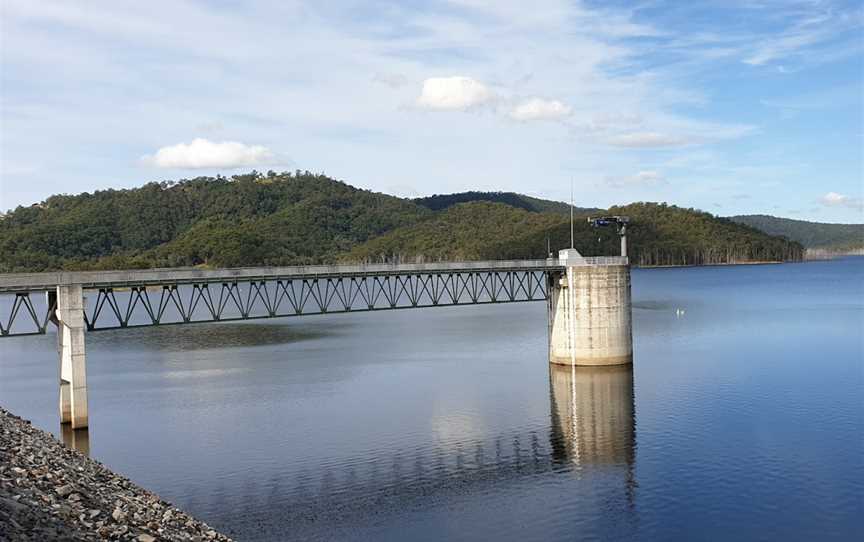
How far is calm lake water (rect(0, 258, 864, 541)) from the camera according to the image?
37.1 m

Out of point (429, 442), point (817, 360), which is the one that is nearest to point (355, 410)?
point (429, 442)

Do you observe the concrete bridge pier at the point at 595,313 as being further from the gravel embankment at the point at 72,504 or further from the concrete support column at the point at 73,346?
the gravel embankment at the point at 72,504

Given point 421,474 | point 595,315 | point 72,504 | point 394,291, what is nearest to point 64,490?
point 72,504

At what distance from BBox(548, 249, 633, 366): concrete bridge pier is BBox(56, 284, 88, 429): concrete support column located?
135ft

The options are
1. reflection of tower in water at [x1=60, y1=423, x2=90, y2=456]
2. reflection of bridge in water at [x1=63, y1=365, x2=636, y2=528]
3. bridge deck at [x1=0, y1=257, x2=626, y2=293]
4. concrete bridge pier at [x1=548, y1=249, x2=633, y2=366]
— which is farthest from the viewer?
concrete bridge pier at [x1=548, y1=249, x2=633, y2=366]

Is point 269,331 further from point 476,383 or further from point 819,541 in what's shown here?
point 819,541

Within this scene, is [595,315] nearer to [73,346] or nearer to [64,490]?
[73,346]

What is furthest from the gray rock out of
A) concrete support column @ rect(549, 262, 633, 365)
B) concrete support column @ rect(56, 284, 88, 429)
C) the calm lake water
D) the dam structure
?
concrete support column @ rect(549, 262, 633, 365)

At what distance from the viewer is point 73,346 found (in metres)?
Result: 51.7

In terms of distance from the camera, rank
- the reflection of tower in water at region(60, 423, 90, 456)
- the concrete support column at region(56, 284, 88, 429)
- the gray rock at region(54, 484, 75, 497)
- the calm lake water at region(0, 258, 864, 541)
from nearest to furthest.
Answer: the gray rock at region(54, 484, 75, 497)
the calm lake water at region(0, 258, 864, 541)
the reflection of tower in water at region(60, 423, 90, 456)
the concrete support column at region(56, 284, 88, 429)

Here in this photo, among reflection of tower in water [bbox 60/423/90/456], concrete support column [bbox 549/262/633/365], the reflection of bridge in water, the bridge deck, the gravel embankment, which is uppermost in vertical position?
the bridge deck

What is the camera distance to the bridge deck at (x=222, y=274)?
51.4 m

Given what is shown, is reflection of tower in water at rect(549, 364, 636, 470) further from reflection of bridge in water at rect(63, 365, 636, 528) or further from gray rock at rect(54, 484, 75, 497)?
gray rock at rect(54, 484, 75, 497)

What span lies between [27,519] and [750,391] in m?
54.6
